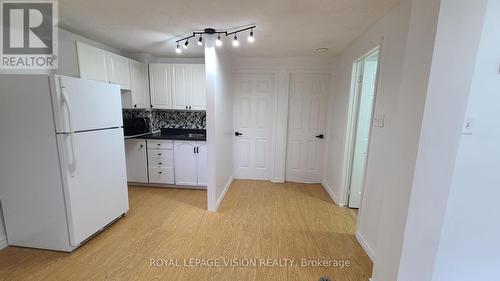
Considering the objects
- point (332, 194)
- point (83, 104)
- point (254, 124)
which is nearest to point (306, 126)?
point (254, 124)

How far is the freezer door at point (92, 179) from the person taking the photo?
1.81 meters

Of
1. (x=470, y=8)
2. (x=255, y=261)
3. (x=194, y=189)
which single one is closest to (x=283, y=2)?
(x=470, y=8)

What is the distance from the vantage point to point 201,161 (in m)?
3.32

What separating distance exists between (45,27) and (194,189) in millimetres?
2746

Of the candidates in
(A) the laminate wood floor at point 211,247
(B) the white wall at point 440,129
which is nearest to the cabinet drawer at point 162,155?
(A) the laminate wood floor at point 211,247

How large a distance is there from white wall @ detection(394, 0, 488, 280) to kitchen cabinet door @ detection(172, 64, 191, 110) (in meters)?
3.26

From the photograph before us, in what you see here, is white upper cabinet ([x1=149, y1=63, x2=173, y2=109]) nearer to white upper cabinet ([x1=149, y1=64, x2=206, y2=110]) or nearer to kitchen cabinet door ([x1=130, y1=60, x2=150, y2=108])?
white upper cabinet ([x1=149, y1=64, x2=206, y2=110])

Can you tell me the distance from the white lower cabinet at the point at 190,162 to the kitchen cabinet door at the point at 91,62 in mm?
1384

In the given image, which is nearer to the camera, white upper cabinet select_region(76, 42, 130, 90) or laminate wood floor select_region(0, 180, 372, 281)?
laminate wood floor select_region(0, 180, 372, 281)

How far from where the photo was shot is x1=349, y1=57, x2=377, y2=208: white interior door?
2551 millimetres

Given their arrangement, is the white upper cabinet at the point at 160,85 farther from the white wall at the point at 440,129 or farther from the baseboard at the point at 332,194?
the white wall at the point at 440,129

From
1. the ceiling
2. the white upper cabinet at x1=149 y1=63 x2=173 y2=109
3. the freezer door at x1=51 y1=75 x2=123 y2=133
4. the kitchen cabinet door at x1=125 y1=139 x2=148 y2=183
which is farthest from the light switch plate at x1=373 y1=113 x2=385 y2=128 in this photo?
the kitchen cabinet door at x1=125 y1=139 x2=148 y2=183

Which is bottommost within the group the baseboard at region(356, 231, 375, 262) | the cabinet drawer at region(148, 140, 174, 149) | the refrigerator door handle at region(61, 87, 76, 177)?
the baseboard at region(356, 231, 375, 262)

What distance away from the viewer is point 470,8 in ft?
3.30
